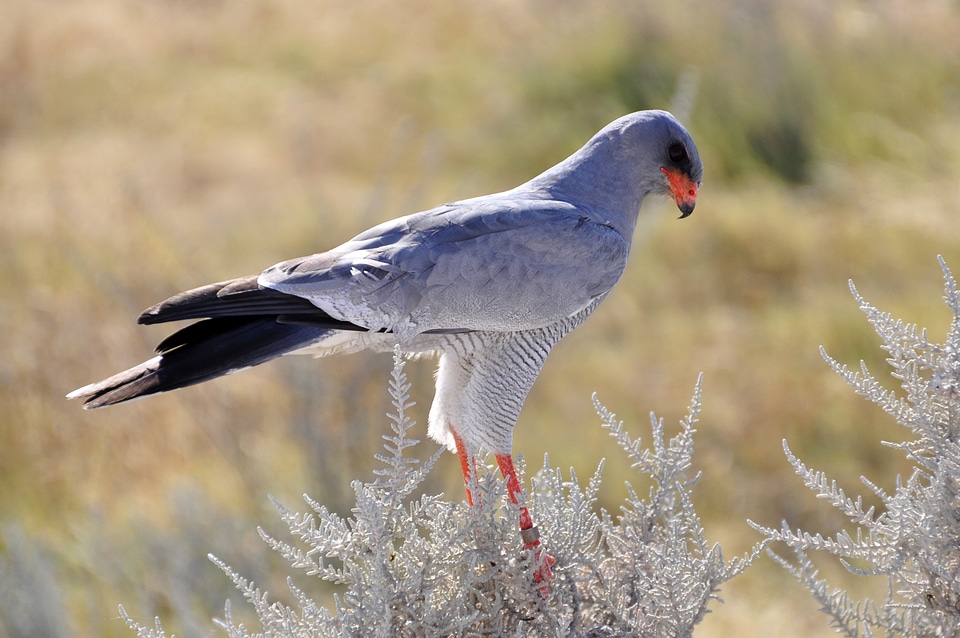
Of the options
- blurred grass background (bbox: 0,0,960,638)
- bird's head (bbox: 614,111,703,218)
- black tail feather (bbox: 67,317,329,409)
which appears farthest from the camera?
blurred grass background (bbox: 0,0,960,638)

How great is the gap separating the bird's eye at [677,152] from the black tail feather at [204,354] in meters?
1.09

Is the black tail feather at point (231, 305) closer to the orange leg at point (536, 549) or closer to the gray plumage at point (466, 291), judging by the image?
the gray plumage at point (466, 291)

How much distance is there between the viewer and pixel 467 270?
2.69 metres

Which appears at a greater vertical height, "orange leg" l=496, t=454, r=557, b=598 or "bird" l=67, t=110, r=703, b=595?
"bird" l=67, t=110, r=703, b=595

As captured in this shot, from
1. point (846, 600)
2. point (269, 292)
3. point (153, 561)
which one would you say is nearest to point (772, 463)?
point (153, 561)

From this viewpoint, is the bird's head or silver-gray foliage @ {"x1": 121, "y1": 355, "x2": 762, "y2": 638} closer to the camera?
silver-gray foliage @ {"x1": 121, "y1": 355, "x2": 762, "y2": 638}

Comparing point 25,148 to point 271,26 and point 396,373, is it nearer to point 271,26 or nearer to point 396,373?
point 271,26

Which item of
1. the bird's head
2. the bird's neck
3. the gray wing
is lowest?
the gray wing

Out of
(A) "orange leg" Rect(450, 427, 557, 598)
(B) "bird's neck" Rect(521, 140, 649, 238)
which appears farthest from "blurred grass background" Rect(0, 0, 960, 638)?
(B) "bird's neck" Rect(521, 140, 649, 238)

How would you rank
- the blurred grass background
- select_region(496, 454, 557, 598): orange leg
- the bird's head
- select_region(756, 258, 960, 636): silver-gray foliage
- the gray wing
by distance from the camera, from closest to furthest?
select_region(756, 258, 960, 636): silver-gray foliage, select_region(496, 454, 557, 598): orange leg, the gray wing, the bird's head, the blurred grass background

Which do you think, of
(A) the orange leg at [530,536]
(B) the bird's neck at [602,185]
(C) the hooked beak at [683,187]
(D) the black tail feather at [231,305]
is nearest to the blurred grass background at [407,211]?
(A) the orange leg at [530,536]

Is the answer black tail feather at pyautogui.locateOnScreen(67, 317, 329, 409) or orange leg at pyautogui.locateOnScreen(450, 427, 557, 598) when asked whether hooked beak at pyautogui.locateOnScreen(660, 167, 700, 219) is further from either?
black tail feather at pyautogui.locateOnScreen(67, 317, 329, 409)

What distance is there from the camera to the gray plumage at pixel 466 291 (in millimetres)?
2445

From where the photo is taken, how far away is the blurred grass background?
541 centimetres
